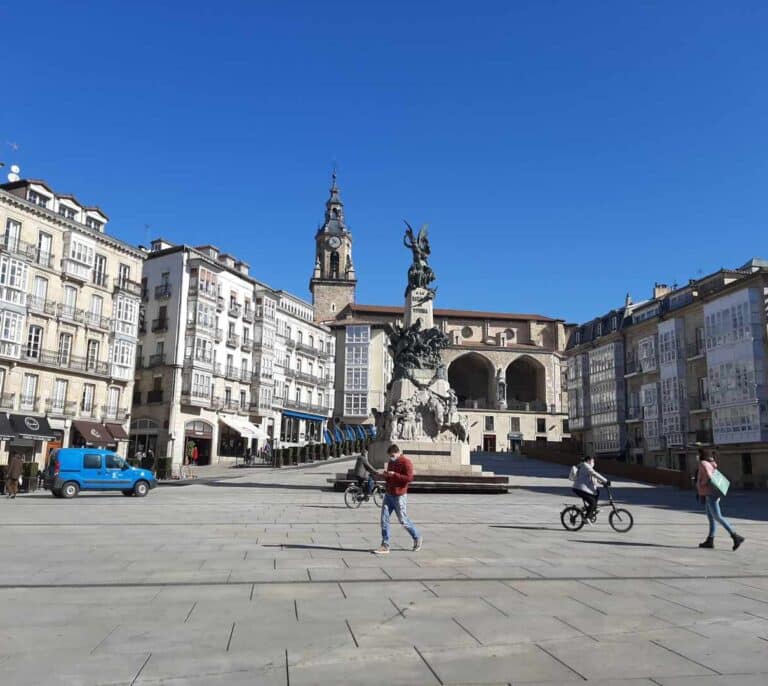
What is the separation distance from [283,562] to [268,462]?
44274mm

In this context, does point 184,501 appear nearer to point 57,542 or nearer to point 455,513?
point 455,513

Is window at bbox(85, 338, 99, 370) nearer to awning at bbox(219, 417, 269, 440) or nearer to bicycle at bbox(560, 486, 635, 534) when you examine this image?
awning at bbox(219, 417, 269, 440)

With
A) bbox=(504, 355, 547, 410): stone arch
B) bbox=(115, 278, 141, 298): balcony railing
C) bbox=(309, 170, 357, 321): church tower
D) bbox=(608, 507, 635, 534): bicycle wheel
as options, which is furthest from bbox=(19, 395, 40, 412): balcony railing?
bbox=(504, 355, 547, 410): stone arch

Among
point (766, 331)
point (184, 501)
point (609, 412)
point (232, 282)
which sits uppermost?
point (232, 282)

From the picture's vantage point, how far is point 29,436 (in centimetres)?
3706

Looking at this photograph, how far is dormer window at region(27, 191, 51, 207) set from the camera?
41156 millimetres

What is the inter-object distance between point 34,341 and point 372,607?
128 ft

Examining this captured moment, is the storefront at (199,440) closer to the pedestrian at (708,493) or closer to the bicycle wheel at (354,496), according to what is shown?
the bicycle wheel at (354,496)

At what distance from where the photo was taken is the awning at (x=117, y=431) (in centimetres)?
4372

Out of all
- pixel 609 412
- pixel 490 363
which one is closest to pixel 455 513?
pixel 609 412

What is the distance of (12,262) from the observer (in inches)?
1505

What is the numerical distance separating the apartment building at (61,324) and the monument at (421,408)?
69.9ft

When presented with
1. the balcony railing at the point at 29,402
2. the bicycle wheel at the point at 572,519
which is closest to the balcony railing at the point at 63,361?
the balcony railing at the point at 29,402

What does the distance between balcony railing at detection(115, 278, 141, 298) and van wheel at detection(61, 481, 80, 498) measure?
→ 81.7ft
